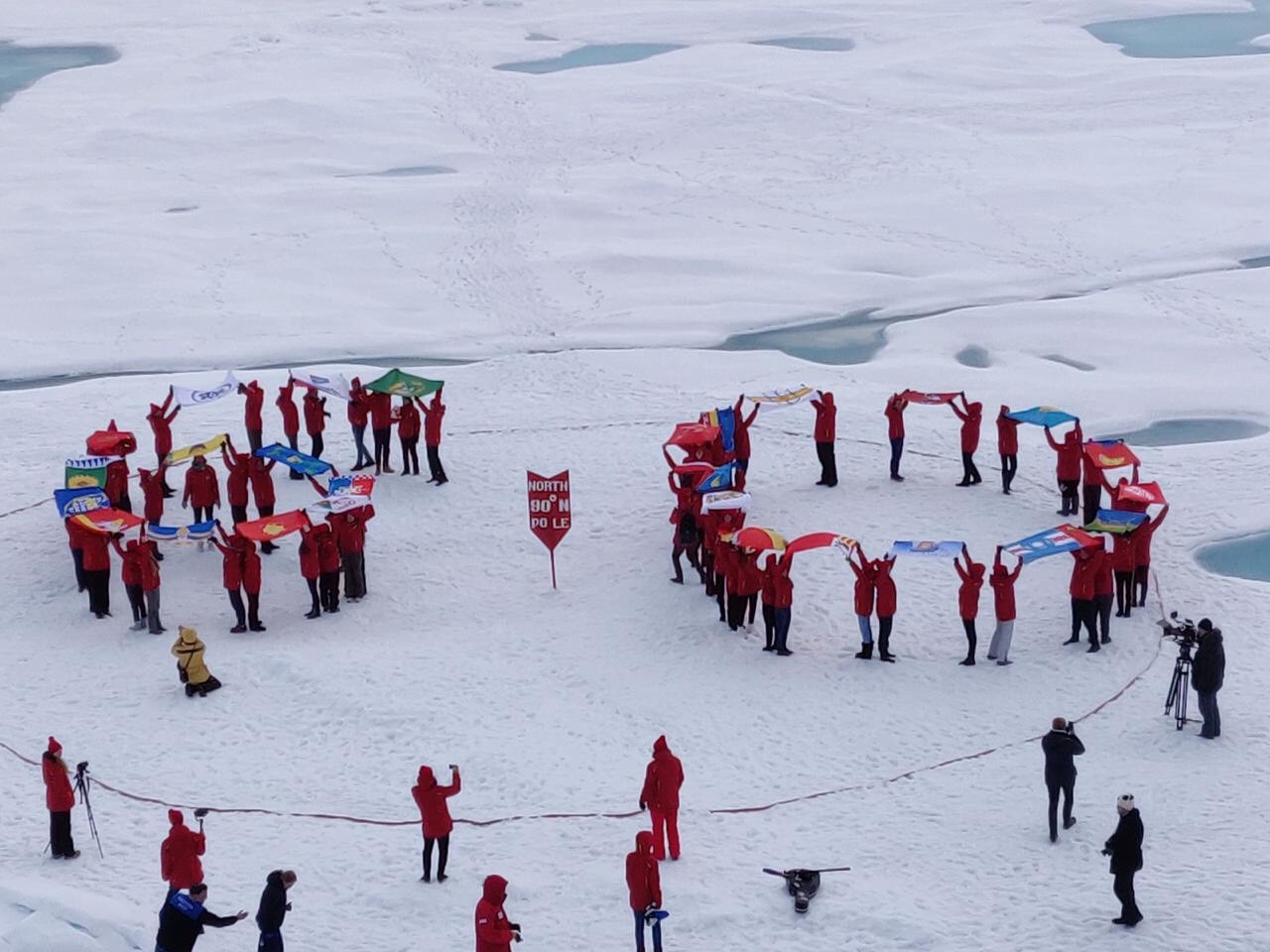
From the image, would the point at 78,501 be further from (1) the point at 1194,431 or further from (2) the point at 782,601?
(1) the point at 1194,431

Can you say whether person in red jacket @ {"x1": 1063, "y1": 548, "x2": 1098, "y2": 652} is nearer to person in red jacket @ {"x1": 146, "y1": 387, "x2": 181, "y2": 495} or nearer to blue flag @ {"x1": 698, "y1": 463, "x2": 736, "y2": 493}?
blue flag @ {"x1": 698, "y1": 463, "x2": 736, "y2": 493}

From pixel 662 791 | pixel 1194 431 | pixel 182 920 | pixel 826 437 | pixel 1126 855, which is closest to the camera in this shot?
pixel 182 920

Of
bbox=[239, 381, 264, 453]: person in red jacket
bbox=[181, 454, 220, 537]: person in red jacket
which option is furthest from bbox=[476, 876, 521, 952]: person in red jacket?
bbox=[239, 381, 264, 453]: person in red jacket

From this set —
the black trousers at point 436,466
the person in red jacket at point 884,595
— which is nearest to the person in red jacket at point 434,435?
the black trousers at point 436,466

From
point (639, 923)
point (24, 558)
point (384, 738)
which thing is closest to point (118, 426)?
point (24, 558)

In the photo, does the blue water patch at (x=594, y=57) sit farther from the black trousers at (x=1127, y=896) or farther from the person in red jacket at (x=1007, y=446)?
the black trousers at (x=1127, y=896)

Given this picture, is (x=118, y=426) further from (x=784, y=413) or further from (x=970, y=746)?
(x=970, y=746)

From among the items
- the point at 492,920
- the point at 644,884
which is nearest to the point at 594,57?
the point at 644,884
